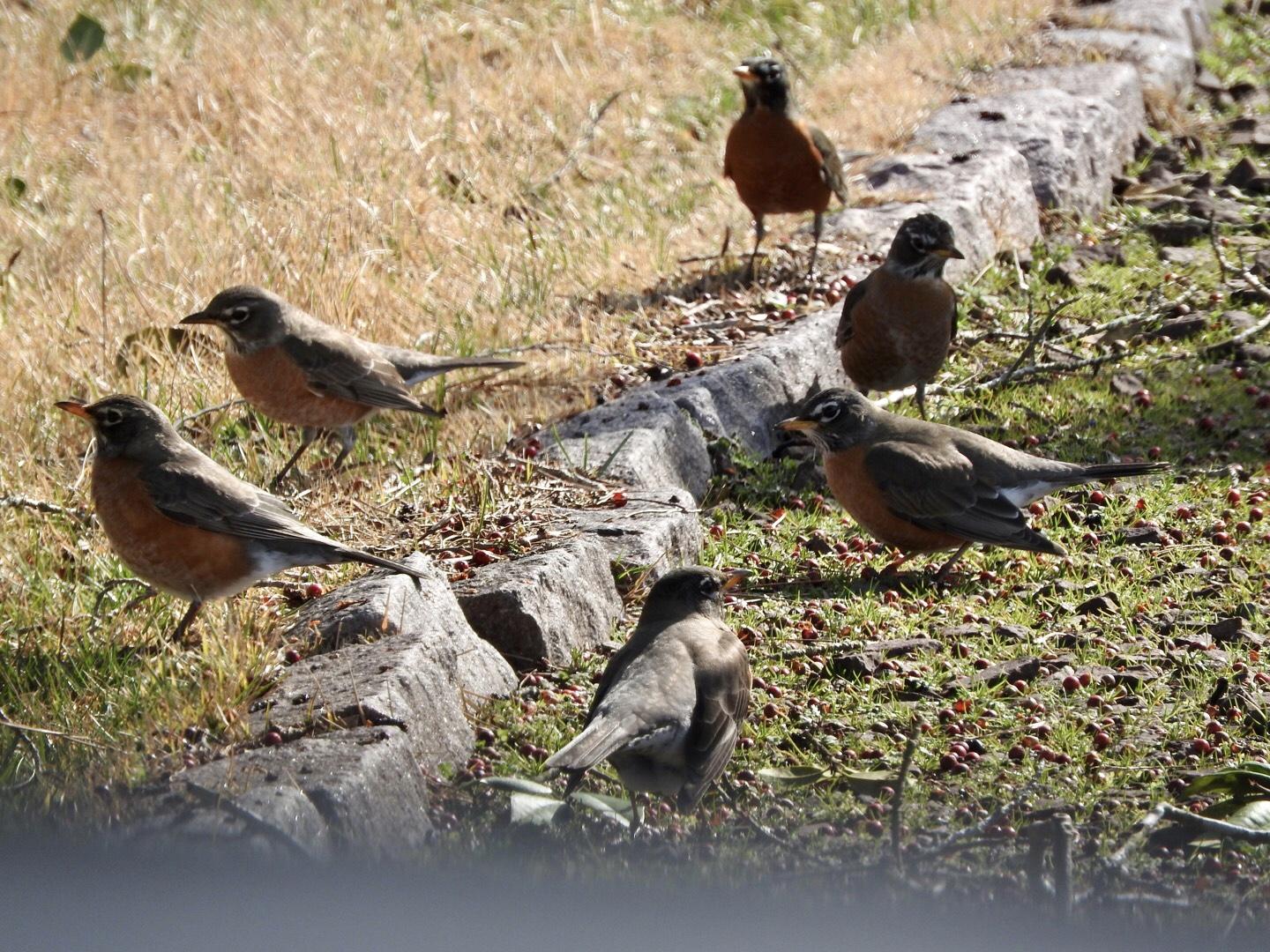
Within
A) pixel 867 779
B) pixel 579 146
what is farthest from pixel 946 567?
pixel 579 146

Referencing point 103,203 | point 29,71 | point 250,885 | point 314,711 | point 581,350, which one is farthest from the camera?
point 29,71

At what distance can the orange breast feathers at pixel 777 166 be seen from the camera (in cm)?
754

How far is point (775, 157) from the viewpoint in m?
7.55

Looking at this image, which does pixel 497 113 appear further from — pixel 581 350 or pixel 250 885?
pixel 250 885

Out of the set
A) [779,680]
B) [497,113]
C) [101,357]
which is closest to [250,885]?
[779,680]

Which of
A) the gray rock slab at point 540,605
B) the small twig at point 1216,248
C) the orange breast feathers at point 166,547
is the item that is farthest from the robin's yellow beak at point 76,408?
the small twig at point 1216,248

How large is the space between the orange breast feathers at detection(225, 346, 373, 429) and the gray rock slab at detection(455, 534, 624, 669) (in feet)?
5.46

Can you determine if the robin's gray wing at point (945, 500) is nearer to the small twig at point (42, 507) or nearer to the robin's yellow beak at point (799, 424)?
the robin's yellow beak at point (799, 424)

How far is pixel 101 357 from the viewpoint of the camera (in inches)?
242

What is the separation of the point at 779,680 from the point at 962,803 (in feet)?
2.70

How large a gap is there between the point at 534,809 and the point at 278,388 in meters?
2.97

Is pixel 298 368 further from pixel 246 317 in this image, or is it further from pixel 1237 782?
pixel 1237 782

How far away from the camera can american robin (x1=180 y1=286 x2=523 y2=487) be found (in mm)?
5809

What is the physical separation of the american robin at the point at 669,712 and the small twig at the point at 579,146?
17.2 feet
